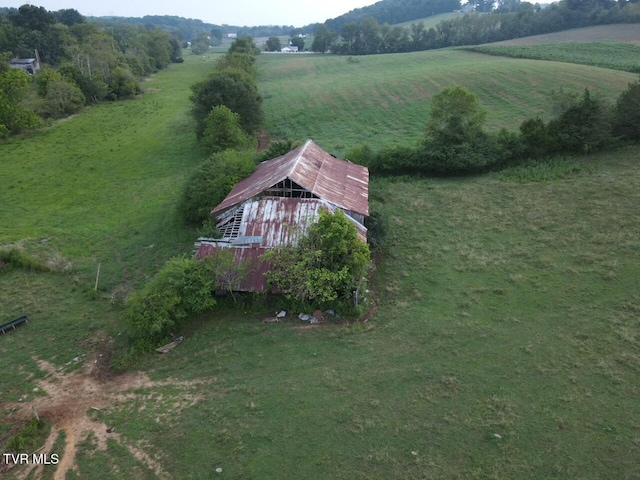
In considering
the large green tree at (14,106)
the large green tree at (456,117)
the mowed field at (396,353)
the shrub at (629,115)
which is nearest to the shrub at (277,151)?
the mowed field at (396,353)

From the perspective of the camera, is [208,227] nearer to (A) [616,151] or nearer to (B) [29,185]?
(B) [29,185]

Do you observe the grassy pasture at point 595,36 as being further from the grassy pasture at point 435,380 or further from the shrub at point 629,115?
the grassy pasture at point 435,380

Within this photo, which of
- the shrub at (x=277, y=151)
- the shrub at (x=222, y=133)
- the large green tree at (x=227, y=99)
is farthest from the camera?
the large green tree at (x=227, y=99)

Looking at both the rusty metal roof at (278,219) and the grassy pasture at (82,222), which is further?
the rusty metal roof at (278,219)

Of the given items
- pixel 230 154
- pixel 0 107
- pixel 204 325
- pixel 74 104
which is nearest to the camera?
pixel 204 325

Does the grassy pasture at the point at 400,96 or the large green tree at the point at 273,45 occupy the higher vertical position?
the large green tree at the point at 273,45

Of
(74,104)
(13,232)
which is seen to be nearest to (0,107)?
(74,104)

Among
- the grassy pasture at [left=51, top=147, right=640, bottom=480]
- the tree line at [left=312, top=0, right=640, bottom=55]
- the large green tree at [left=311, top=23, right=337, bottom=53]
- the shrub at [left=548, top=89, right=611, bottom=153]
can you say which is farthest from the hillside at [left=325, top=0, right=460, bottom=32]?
the grassy pasture at [left=51, top=147, right=640, bottom=480]
